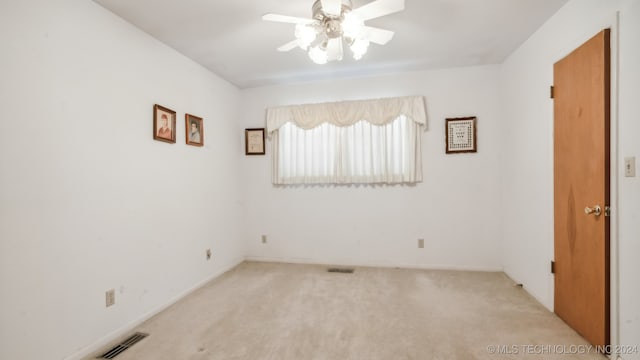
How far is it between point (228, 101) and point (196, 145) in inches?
38.3

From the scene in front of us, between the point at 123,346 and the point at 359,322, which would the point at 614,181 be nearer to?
the point at 359,322

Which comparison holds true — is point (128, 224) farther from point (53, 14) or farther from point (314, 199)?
point (314, 199)

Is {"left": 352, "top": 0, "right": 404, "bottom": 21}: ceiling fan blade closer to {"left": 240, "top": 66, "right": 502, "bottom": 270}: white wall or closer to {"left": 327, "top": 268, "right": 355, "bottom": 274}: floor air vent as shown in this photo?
{"left": 240, "top": 66, "right": 502, "bottom": 270}: white wall

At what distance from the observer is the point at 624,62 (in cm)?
175

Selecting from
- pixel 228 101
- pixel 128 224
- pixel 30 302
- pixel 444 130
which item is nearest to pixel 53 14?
pixel 128 224

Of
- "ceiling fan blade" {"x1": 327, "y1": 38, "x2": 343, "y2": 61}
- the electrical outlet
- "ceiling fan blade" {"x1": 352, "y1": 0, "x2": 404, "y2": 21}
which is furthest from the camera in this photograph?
the electrical outlet

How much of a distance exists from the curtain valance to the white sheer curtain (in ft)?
0.25

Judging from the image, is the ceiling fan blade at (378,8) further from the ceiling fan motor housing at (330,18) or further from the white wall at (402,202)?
the white wall at (402,202)

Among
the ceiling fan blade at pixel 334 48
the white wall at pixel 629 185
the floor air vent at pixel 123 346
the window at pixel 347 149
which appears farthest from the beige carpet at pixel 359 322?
the ceiling fan blade at pixel 334 48

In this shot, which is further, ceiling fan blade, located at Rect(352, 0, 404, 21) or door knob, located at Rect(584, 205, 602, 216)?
door knob, located at Rect(584, 205, 602, 216)

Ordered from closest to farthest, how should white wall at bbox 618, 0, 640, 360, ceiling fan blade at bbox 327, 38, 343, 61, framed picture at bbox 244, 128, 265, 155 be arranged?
white wall at bbox 618, 0, 640, 360 → ceiling fan blade at bbox 327, 38, 343, 61 → framed picture at bbox 244, 128, 265, 155

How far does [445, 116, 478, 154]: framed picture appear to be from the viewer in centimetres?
364

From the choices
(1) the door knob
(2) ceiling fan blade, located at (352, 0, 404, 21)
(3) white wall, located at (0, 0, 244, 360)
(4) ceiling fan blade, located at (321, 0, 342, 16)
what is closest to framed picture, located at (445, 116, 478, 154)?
(1) the door knob

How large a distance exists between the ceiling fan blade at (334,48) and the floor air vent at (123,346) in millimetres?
2526
